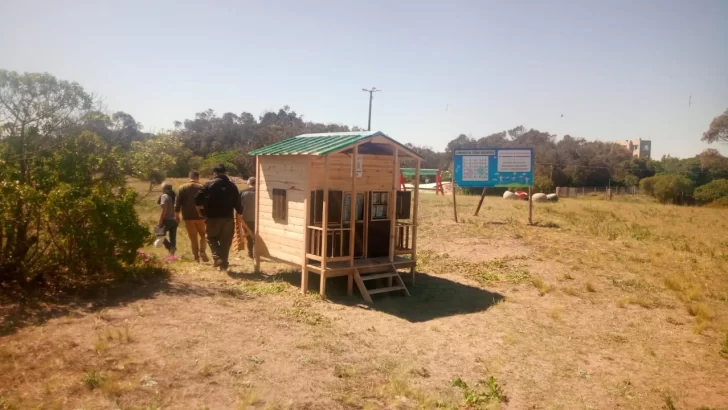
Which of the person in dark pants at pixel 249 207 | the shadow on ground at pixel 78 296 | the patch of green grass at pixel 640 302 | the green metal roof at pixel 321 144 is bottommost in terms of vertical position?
the patch of green grass at pixel 640 302

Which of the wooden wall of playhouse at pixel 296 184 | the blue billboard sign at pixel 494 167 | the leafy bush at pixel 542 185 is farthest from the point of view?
the leafy bush at pixel 542 185

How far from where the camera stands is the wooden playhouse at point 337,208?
9.16 metres

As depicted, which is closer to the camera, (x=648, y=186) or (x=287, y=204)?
(x=287, y=204)

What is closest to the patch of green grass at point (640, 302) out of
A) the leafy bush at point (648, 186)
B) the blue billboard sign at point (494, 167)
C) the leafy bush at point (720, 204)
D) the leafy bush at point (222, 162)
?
the blue billboard sign at point (494, 167)

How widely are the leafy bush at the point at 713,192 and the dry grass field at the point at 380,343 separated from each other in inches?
1399

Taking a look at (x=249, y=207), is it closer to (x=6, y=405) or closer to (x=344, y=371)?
(x=344, y=371)

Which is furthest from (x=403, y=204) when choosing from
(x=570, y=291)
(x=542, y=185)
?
(x=542, y=185)

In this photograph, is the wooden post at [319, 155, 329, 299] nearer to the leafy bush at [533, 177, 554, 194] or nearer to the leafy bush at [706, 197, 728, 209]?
the leafy bush at [706, 197, 728, 209]

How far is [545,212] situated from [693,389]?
18.6 m

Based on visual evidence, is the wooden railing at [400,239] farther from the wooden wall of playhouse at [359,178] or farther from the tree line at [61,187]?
the tree line at [61,187]

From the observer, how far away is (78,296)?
7.50 meters

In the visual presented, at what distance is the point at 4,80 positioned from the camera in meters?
11.8

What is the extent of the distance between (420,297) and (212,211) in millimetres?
4256

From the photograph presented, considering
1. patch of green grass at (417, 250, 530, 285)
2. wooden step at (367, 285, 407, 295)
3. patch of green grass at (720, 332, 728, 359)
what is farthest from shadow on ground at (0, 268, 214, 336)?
patch of green grass at (720, 332, 728, 359)
